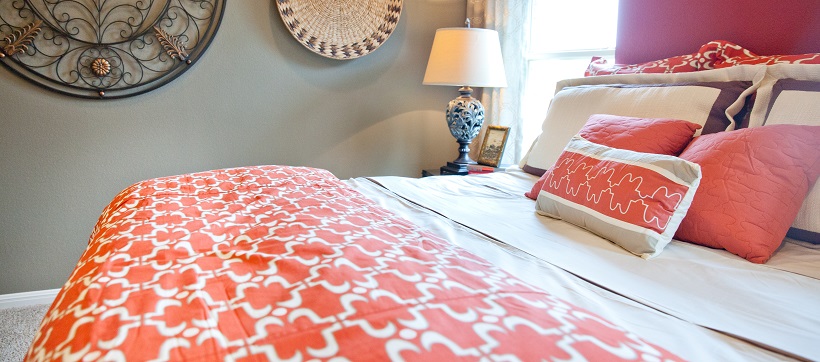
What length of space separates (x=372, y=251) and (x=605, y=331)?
425 mm

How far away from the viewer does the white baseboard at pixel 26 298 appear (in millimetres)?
2164

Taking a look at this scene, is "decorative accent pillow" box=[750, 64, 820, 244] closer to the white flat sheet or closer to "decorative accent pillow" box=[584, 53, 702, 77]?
the white flat sheet

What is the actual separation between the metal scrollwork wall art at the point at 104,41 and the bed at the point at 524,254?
3.40 feet

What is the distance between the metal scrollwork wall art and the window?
1700 millimetres

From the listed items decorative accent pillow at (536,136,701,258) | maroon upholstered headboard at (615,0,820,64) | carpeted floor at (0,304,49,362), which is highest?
maroon upholstered headboard at (615,0,820,64)

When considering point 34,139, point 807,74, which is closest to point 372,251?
point 807,74

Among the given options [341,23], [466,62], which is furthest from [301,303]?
[341,23]

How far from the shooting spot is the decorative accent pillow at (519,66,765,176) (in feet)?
4.39

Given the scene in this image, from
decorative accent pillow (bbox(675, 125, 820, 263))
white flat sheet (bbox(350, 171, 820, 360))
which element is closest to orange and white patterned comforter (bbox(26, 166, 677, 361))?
white flat sheet (bbox(350, 171, 820, 360))

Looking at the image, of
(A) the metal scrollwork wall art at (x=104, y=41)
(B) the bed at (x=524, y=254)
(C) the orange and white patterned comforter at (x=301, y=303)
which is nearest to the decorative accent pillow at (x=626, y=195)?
(B) the bed at (x=524, y=254)

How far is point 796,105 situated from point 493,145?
1542mm

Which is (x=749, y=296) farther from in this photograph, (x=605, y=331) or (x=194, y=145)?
(x=194, y=145)

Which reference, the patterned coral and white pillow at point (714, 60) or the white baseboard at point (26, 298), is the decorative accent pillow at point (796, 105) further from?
the white baseboard at point (26, 298)

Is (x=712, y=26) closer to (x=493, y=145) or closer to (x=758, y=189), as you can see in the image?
(x=758, y=189)
